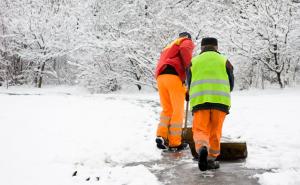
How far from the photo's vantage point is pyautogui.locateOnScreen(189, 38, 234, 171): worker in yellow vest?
5137 mm

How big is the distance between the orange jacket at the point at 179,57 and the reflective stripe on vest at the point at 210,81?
841mm

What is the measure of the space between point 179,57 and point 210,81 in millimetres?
1230

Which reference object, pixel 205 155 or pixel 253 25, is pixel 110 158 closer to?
pixel 205 155

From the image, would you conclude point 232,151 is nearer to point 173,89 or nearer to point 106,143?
point 173,89

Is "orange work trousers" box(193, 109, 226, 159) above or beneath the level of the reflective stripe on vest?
beneath

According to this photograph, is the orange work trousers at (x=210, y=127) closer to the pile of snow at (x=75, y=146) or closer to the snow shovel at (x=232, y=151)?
the snow shovel at (x=232, y=151)

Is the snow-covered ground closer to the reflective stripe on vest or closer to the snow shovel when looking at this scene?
the snow shovel

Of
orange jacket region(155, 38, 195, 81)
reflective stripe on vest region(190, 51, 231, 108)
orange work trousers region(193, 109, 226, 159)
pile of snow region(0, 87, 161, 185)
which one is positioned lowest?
pile of snow region(0, 87, 161, 185)

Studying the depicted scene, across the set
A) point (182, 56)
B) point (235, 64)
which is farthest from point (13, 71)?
point (182, 56)

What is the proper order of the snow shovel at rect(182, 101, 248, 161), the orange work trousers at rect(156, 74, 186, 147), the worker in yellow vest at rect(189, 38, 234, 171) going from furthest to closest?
1. the orange work trousers at rect(156, 74, 186, 147)
2. the snow shovel at rect(182, 101, 248, 161)
3. the worker in yellow vest at rect(189, 38, 234, 171)

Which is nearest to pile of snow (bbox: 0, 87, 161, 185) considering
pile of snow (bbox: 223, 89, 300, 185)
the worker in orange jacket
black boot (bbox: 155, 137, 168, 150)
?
black boot (bbox: 155, 137, 168, 150)

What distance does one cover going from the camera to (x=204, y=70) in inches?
208

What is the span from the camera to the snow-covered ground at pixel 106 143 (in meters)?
4.59

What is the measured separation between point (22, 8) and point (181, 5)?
1237 cm
